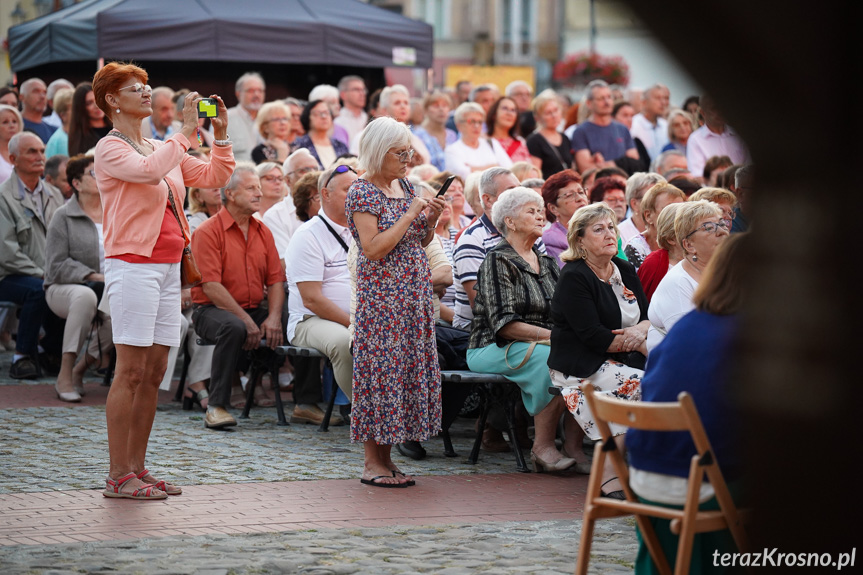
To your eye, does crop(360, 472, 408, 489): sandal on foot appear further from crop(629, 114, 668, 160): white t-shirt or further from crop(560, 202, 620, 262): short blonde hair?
crop(629, 114, 668, 160): white t-shirt

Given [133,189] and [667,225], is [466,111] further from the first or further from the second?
[133,189]

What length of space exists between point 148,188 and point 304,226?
266 cm

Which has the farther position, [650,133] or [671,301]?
[650,133]

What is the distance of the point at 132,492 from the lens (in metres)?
6.22

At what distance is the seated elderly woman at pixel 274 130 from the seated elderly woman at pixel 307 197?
2.75m

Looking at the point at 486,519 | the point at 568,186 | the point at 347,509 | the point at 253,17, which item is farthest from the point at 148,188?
the point at 253,17

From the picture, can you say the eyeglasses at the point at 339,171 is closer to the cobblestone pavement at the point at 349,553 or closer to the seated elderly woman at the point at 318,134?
the cobblestone pavement at the point at 349,553

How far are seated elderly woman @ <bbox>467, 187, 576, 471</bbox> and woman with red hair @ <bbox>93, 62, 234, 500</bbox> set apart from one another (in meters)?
2.07

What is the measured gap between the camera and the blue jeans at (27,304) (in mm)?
10500

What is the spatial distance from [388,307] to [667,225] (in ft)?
6.46

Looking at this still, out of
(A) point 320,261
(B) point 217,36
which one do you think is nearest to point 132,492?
(A) point 320,261

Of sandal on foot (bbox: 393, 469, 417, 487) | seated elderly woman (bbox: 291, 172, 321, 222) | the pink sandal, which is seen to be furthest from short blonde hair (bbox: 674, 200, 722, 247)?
seated elderly woman (bbox: 291, 172, 321, 222)

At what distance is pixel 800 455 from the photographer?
5.77 ft

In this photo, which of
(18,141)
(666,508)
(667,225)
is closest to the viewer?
(666,508)
